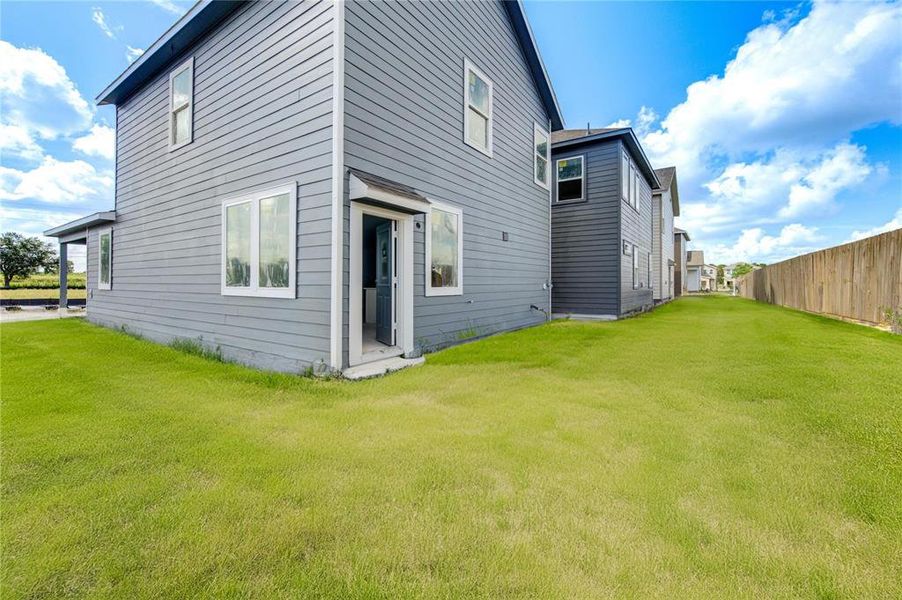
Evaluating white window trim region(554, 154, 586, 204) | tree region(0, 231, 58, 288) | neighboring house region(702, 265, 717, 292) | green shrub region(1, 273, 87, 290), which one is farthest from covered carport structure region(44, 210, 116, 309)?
neighboring house region(702, 265, 717, 292)

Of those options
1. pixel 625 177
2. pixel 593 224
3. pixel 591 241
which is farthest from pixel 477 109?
pixel 625 177

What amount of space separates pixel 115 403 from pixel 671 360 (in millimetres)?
7027

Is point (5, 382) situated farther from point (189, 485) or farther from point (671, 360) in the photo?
point (671, 360)

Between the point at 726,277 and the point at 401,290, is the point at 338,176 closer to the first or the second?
the point at 401,290

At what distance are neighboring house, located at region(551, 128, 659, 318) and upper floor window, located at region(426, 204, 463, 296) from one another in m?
6.29

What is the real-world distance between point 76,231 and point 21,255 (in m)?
26.4

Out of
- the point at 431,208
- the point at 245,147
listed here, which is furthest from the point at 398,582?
the point at 245,147

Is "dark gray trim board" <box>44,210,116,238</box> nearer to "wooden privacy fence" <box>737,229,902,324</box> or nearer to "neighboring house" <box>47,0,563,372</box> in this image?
"neighboring house" <box>47,0,563,372</box>

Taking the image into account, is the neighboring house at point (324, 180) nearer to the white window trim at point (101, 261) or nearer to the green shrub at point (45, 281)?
the white window trim at point (101, 261)

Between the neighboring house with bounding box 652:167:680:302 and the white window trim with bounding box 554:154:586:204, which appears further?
the neighboring house with bounding box 652:167:680:302

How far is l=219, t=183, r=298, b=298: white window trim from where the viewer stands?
201 inches

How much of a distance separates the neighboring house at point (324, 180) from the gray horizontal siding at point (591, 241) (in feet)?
9.96

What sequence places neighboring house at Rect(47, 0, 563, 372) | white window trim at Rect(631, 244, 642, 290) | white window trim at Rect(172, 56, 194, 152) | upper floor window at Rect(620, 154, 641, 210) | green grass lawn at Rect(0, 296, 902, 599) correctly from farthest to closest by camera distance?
white window trim at Rect(631, 244, 642, 290) < upper floor window at Rect(620, 154, 641, 210) < white window trim at Rect(172, 56, 194, 152) < neighboring house at Rect(47, 0, 563, 372) < green grass lawn at Rect(0, 296, 902, 599)

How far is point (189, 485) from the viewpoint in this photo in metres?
2.30
